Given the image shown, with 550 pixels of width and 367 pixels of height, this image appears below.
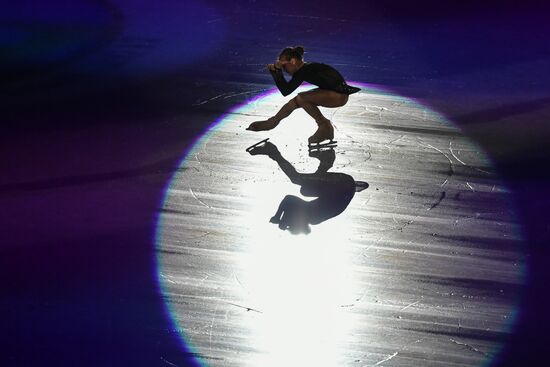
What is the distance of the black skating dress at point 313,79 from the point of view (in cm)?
860

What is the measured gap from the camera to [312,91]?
892 centimetres

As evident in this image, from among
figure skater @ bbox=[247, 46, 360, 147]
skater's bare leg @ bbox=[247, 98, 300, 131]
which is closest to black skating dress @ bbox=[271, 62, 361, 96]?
figure skater @ bbox=[247, 46, 360, 147]

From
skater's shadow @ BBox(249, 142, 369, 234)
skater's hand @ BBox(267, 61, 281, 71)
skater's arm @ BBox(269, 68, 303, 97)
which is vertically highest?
skater's hand @ BBox(267, 61, 281, 71)

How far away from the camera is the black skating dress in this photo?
8595 mm

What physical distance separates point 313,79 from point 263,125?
0.77m

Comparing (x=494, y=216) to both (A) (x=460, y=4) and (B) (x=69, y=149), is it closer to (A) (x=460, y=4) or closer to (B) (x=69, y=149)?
(B) (x=69, y=149)

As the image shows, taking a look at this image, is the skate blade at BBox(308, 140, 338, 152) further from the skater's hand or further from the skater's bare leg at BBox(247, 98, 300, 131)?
the skater's hand

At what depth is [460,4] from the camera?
15047mm

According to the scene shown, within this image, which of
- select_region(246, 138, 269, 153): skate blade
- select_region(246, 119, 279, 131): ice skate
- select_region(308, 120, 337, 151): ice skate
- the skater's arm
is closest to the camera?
the skater's arm

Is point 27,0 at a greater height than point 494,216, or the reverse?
point 494,216

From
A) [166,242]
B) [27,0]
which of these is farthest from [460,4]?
[166,242]

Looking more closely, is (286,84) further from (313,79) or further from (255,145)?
(255,145)

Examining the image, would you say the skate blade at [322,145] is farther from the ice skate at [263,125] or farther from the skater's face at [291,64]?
the skater's face at [291,64]

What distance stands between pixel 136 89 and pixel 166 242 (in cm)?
396
